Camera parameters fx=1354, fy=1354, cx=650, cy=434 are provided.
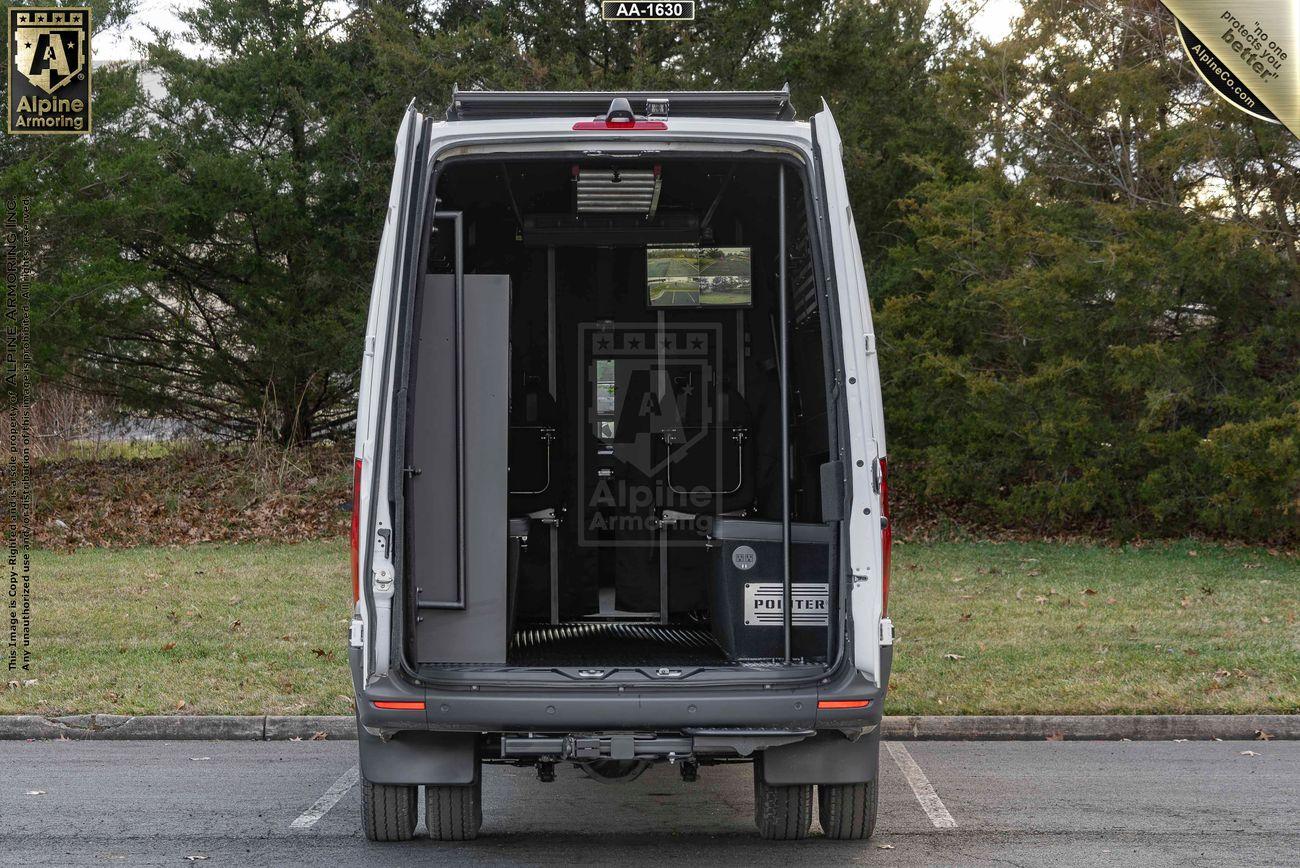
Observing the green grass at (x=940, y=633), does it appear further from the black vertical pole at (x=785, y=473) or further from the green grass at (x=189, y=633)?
the black vertical pole at (x=785, y=473)

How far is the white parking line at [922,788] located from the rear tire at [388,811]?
2.17m

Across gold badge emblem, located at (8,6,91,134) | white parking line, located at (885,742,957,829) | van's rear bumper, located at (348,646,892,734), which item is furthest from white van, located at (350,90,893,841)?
gold badge emblem, located at (8,6,91,134)

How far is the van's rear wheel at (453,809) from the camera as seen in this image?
16.9 feet

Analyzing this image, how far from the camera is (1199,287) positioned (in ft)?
51.1

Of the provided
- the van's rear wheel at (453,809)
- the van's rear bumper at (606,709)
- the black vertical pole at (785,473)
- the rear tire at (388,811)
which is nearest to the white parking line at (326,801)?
the rear tire at (388,811)

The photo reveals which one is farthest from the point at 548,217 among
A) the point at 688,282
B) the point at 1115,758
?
the point at 1115,758

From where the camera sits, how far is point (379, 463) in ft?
14.7

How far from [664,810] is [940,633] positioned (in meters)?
4.42

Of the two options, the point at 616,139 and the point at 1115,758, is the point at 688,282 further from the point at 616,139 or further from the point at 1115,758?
the point at 1115,758

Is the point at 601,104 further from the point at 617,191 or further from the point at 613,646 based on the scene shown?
the point at 613,646

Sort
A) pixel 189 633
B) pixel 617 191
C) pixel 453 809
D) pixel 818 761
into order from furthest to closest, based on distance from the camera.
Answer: pixel 189 633 < pixel 617 191 < pixel 453 809 < pixel 818 761

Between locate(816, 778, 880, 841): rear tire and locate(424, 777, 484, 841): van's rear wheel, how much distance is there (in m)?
1.34

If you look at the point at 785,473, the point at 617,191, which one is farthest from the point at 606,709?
the point at 617,191

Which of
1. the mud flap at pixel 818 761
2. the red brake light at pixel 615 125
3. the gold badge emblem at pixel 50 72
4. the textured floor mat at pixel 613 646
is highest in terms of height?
the gold badge emblem at pixel 50 72
